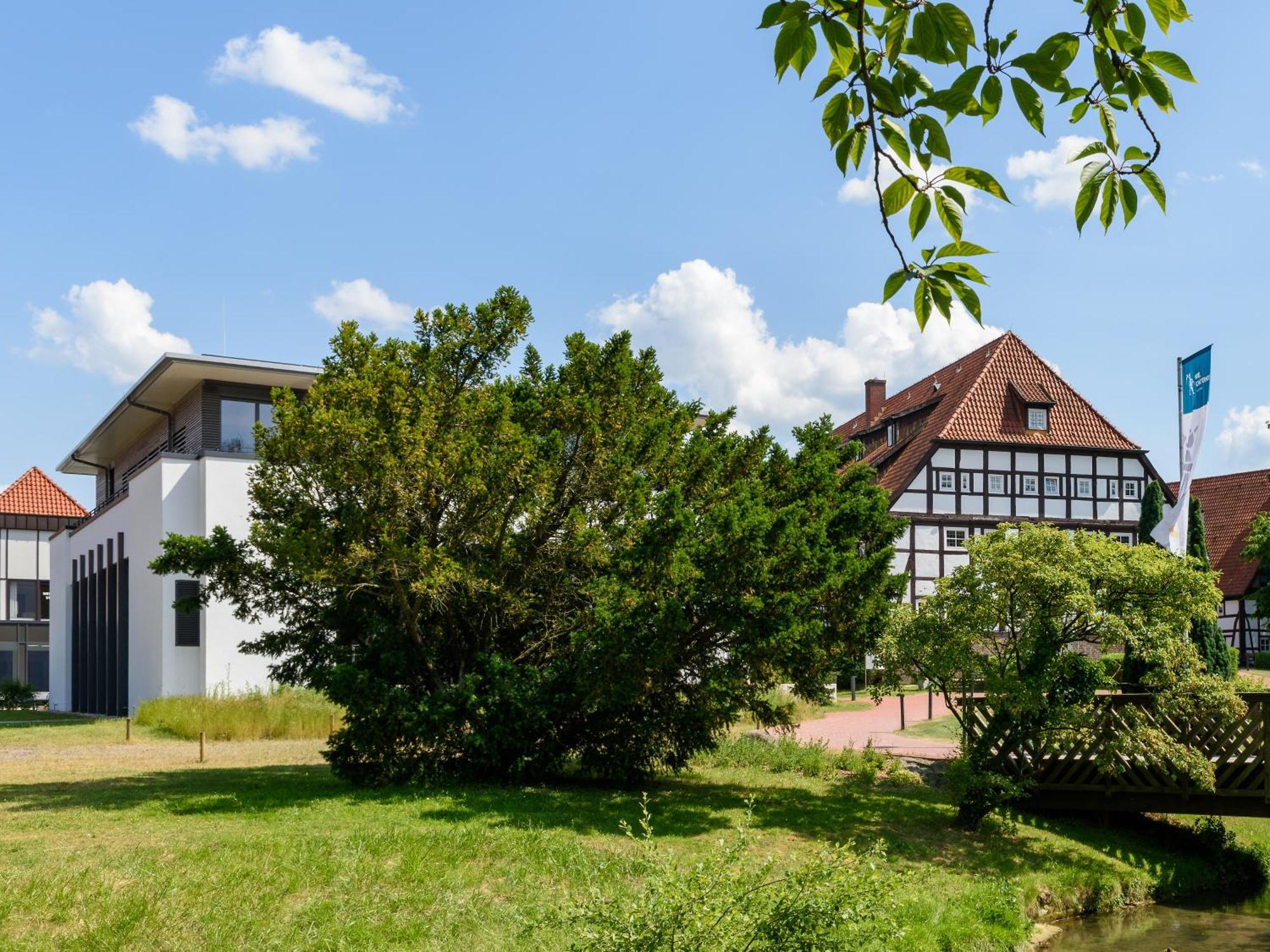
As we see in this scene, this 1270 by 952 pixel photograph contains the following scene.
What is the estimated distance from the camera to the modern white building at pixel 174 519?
27.8 metres

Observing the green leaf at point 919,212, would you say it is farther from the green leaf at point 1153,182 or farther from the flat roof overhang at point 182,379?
the flat roof overhang at point 182,379

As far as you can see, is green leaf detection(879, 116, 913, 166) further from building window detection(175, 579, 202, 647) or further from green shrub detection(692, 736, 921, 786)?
building window detection(175, 579, 202, 647)

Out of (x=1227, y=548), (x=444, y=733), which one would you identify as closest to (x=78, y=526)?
(x=444, y=733)

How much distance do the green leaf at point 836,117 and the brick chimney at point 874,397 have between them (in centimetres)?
4627

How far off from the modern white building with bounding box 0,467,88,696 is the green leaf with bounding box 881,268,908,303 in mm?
49044

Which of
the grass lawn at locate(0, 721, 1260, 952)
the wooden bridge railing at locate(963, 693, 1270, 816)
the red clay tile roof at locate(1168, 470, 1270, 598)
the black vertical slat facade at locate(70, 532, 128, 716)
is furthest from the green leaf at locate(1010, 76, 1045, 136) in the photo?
the red clay tile roof at locate(1168, 470, 1270, 598)

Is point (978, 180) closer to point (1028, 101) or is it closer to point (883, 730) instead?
point (1028, 101)

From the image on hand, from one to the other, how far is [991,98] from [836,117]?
0.42 m

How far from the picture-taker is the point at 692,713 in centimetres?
1526

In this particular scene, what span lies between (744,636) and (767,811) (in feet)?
7.53

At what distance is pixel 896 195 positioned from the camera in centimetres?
326

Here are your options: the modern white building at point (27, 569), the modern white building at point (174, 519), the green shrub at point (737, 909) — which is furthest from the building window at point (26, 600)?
the green shrub at point (737, 909)

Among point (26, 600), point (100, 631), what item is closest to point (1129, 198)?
point (100, 631)

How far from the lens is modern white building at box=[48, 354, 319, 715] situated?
27.8 metres
